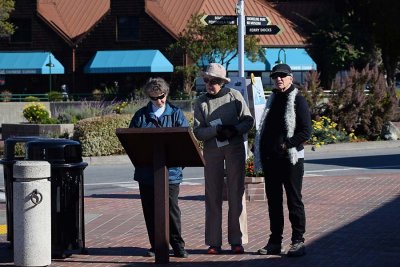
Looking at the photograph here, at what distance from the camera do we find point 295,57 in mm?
58312

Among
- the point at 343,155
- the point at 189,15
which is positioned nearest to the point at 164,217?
the point at 343,155

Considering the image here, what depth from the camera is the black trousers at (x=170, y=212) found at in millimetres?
10078

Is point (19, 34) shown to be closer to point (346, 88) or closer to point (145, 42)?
point (145, 42)

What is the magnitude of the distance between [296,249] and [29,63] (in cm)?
4938

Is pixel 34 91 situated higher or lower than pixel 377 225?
higher

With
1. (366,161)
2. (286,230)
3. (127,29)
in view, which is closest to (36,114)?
(366,161)

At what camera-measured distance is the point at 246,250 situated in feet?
34.8

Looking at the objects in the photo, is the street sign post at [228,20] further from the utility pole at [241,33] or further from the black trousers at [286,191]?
the black trousers at [286,191]

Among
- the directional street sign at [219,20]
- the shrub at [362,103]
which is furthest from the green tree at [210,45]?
the directional street sign at [219,20]

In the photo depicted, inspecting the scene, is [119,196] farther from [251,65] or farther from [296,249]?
[251,65]

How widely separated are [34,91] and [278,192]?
50968mm

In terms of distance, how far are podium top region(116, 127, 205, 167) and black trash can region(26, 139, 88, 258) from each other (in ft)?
2.28

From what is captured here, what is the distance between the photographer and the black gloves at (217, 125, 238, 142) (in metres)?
10.0

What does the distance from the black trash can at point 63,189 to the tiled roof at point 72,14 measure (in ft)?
162
